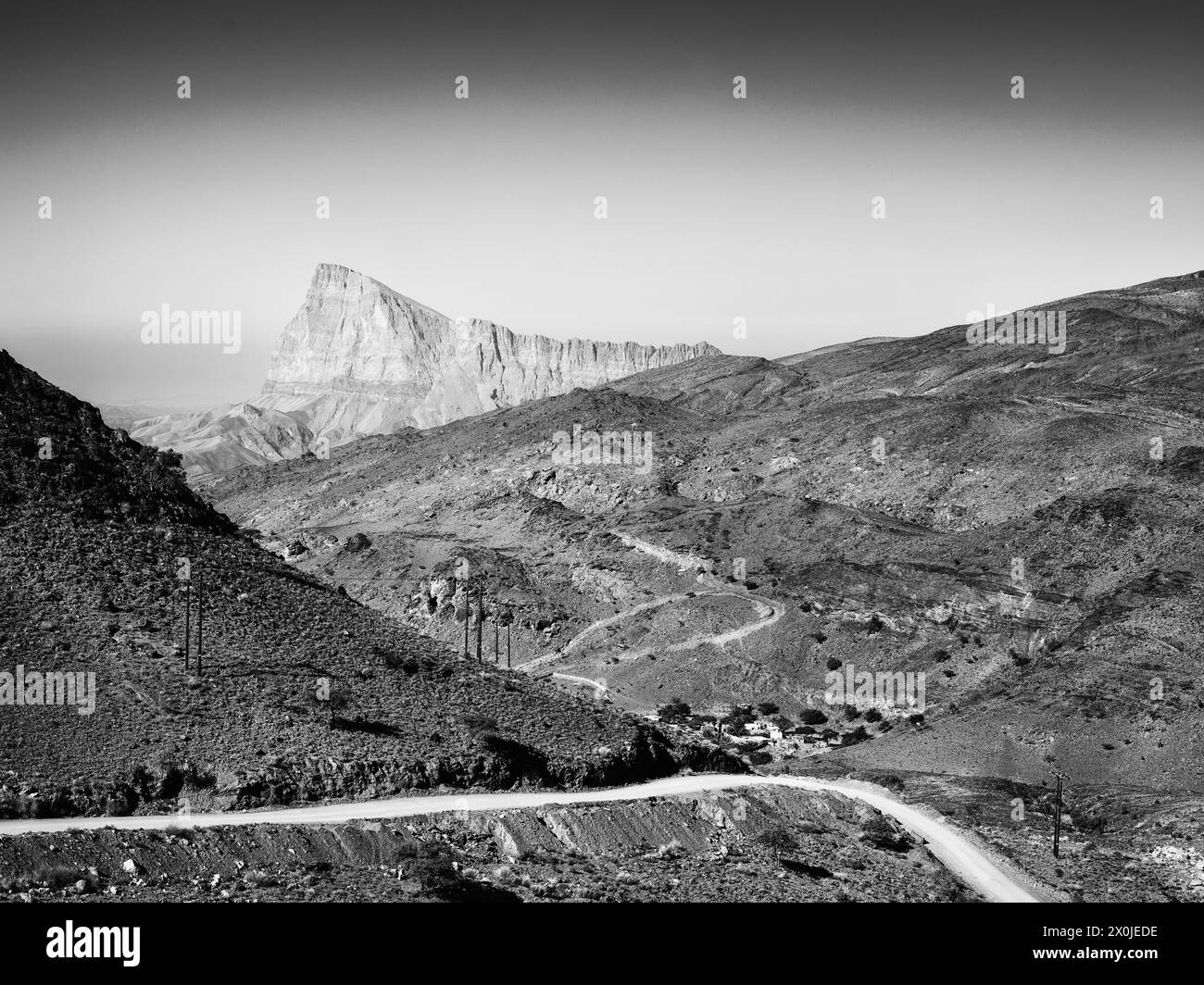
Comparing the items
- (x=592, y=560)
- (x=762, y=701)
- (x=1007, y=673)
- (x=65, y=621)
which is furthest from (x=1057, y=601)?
(x=65, y=621)

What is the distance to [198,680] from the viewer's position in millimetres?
45031

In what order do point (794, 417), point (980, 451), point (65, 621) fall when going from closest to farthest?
point (65, 621), point (980, 451), point (794, 417)

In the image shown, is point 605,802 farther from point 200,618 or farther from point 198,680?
point 200,618

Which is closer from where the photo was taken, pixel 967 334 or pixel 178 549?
pixel 178 549

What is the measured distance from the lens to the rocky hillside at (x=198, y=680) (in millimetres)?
40938

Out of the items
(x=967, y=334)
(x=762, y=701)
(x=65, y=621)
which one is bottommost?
(x=762, y=701)

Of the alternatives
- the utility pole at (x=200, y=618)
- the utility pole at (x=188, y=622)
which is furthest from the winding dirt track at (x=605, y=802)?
the utility pole at (x=188, y=622)

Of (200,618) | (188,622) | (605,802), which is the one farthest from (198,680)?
(605,802)

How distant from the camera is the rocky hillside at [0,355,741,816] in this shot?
4094 centimetres

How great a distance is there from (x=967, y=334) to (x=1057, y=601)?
112 meters

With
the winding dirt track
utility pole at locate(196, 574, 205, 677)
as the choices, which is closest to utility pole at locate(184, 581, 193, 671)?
utility pole at locate(196, 574, 205, 677)

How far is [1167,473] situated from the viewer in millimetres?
111375
